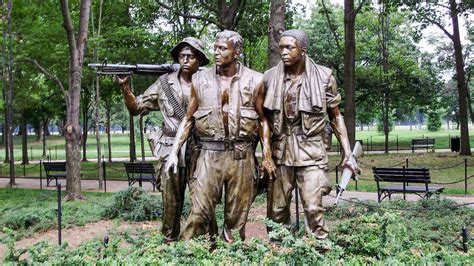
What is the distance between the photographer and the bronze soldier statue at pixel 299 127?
4.95m

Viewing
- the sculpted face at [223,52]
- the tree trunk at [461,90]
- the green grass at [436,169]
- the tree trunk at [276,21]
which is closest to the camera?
the sculpted face at [223,52]

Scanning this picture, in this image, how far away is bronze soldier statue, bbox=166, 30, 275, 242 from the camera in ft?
16.1

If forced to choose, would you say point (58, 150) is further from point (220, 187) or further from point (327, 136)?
point (327, 136)

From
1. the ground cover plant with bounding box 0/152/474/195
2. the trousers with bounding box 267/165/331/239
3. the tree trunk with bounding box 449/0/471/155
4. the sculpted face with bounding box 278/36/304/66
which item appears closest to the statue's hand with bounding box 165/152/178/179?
the trousers with bounding box 267/165/331/239

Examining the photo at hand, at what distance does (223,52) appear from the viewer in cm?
490

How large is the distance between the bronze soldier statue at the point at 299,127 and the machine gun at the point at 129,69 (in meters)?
1.33

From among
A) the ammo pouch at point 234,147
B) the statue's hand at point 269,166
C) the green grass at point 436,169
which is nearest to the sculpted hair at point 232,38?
the ammo pouch at point 234,147

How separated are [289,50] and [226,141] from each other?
104 cm

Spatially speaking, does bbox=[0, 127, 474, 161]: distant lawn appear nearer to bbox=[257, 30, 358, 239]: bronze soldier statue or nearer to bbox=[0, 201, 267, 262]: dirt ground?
bbox=[0, 201, 267, 262]: dirt ground

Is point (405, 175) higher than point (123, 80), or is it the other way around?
point (123, 80)

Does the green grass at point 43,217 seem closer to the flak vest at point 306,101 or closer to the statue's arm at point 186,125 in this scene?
the statue's arm at point 186,125

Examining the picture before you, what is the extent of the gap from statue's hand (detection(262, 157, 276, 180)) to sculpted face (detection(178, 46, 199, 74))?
1.30 metres

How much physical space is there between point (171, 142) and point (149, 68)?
0.95m

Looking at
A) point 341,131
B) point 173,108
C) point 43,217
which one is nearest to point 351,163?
point 341,131
